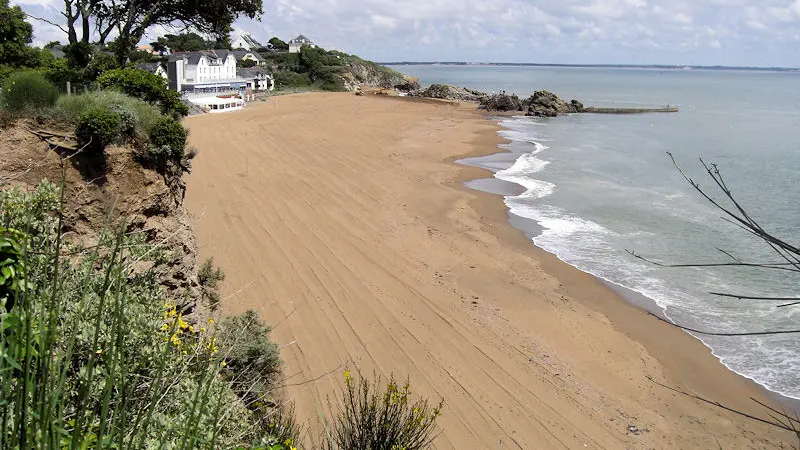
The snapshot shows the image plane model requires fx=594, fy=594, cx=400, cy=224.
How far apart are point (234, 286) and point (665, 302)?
36.7 feet

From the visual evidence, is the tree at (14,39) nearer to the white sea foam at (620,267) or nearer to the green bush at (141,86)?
the green bush at (141,86)

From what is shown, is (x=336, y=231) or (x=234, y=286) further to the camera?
(x=336, y=231)

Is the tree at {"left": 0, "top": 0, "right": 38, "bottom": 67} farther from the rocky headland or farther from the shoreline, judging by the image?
the rocky headland

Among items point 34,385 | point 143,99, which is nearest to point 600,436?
point 34,385

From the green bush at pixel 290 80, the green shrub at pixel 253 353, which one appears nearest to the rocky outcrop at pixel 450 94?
the green bush at pixel 290 80

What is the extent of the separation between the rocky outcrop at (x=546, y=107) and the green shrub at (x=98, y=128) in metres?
62.3

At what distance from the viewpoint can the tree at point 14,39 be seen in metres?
21.1

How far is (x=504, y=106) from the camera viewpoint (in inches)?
2830

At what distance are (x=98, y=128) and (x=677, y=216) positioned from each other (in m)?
22.5

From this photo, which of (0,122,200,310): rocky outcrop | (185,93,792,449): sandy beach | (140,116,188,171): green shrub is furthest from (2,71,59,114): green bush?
(185,93,792,449): sandy beach

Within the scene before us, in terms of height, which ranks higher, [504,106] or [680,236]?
[504,106]

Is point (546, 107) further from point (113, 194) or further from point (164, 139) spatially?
point (113, 194)

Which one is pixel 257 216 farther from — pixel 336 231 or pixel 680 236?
pixel 680 236

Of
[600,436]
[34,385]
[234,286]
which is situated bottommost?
[600,436]
